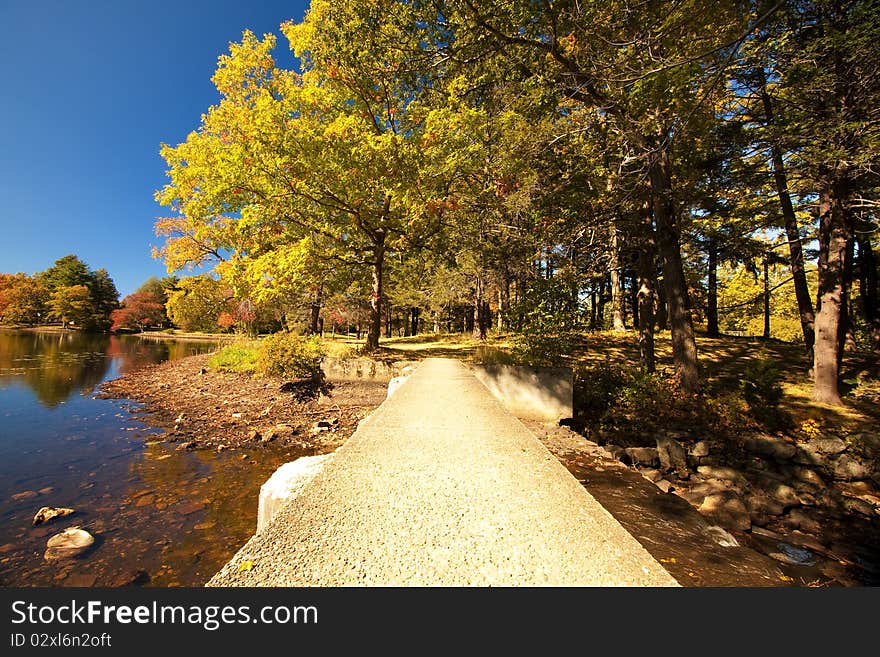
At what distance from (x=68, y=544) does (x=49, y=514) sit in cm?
110

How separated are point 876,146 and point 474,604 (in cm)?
954

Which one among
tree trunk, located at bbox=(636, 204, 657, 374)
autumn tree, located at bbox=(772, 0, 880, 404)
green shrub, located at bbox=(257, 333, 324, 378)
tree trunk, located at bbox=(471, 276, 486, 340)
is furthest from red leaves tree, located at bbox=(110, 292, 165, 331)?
autumn tree, located at bbox=(772, 0, 880, 404)

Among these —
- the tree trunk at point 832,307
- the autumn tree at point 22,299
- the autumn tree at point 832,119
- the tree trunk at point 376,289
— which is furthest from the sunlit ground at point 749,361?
the autumn tree at point 22,299

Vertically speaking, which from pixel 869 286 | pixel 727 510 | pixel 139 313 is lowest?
pixel 727 510

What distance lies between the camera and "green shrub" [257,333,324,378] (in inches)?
500

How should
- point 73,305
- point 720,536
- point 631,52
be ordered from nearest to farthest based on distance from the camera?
point 720,536 → point 631,52 → point 73,305

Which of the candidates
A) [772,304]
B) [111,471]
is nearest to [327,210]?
[111,471]

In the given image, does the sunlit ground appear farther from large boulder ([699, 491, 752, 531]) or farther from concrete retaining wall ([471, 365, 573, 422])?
large boulder ([699, 491, 752, 531])

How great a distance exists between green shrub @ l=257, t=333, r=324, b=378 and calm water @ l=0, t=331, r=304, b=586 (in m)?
4.33

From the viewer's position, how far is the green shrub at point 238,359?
14.4 metres

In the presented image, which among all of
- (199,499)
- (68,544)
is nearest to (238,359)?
(199,499)

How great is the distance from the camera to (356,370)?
12.7 meters

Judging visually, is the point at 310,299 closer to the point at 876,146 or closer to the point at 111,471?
the point at 111,471

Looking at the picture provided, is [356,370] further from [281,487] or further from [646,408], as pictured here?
[281,487]
